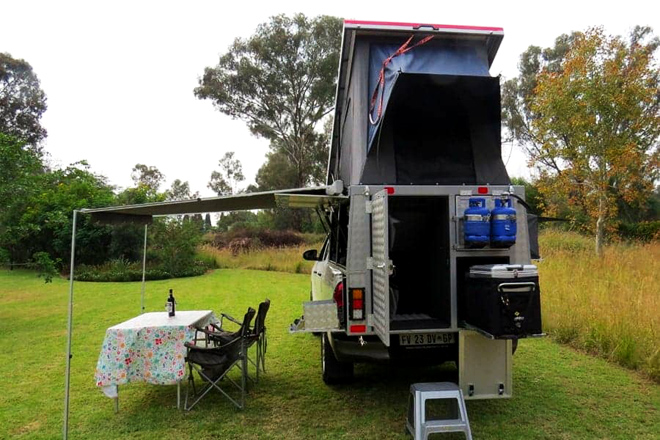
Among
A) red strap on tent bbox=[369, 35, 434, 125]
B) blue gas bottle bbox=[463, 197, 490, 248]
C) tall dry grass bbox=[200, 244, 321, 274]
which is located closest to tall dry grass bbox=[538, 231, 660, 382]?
blue gas bottle bbox=[463, 197, 490, 248]

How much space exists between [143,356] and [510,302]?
3216mm

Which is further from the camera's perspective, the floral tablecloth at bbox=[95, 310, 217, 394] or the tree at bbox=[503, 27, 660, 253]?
the tree at bbox=[503, 27, 660, 253]

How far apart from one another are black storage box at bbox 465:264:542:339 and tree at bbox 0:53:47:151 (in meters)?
33.2

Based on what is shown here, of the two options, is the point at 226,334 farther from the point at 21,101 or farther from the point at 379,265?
the point at 21,101

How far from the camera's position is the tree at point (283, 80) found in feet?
79.6

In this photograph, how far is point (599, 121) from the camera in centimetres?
1045

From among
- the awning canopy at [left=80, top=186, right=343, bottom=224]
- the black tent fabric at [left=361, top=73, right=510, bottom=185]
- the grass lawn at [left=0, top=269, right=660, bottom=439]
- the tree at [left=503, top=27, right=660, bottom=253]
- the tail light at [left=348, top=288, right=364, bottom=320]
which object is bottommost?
the grass lawn at [left=0, top=269, right=660, bottom=439]

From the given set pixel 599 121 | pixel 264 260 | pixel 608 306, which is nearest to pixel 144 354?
pixel 608 306

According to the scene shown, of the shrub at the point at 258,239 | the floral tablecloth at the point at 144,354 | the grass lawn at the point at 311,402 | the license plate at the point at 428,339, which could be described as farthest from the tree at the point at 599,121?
the shrub at the point at 258,239

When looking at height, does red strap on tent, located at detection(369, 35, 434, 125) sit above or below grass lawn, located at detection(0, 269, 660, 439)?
above

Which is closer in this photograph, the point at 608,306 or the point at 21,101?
the point at 608,306

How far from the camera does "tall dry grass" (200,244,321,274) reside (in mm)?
16141

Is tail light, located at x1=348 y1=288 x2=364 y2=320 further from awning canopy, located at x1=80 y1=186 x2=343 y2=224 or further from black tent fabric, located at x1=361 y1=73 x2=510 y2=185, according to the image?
black tent fabric, located at x1=361 y1=73 x2=510 y2=185

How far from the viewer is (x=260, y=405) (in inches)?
166
